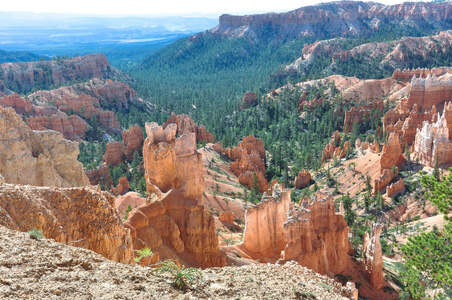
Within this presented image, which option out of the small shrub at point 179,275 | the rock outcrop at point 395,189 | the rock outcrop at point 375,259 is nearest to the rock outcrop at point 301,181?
the rock outcrop at point 395,189

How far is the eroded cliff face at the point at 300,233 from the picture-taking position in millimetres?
24522

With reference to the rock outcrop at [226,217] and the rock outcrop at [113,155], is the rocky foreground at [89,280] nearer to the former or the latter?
the rock outcrop at [226,217]

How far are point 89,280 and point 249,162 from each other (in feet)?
163

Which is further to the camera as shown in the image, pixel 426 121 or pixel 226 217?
pixel 426 121

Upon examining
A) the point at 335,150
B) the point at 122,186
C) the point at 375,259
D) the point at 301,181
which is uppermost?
the point at 375,259

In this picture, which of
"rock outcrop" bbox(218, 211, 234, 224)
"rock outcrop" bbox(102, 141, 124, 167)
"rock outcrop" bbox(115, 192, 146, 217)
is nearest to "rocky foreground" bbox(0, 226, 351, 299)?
"rock outcrop" bbox(218, 211, 234, 224)

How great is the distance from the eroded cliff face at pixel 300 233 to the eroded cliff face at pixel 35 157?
12.0m

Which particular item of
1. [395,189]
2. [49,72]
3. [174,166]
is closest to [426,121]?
[395,189]

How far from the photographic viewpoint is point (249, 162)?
57875 millimetres

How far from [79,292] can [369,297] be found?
20980 millimetres

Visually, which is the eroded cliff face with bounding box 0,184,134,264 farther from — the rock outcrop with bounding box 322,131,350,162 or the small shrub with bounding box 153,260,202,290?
the rock outcrop with bounding box 322,131,350,162

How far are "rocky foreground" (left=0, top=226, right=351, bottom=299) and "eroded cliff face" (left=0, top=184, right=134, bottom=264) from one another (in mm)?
1550

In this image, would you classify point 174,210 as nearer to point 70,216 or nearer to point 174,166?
point 174,166

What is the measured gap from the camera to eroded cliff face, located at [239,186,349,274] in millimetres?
24522
